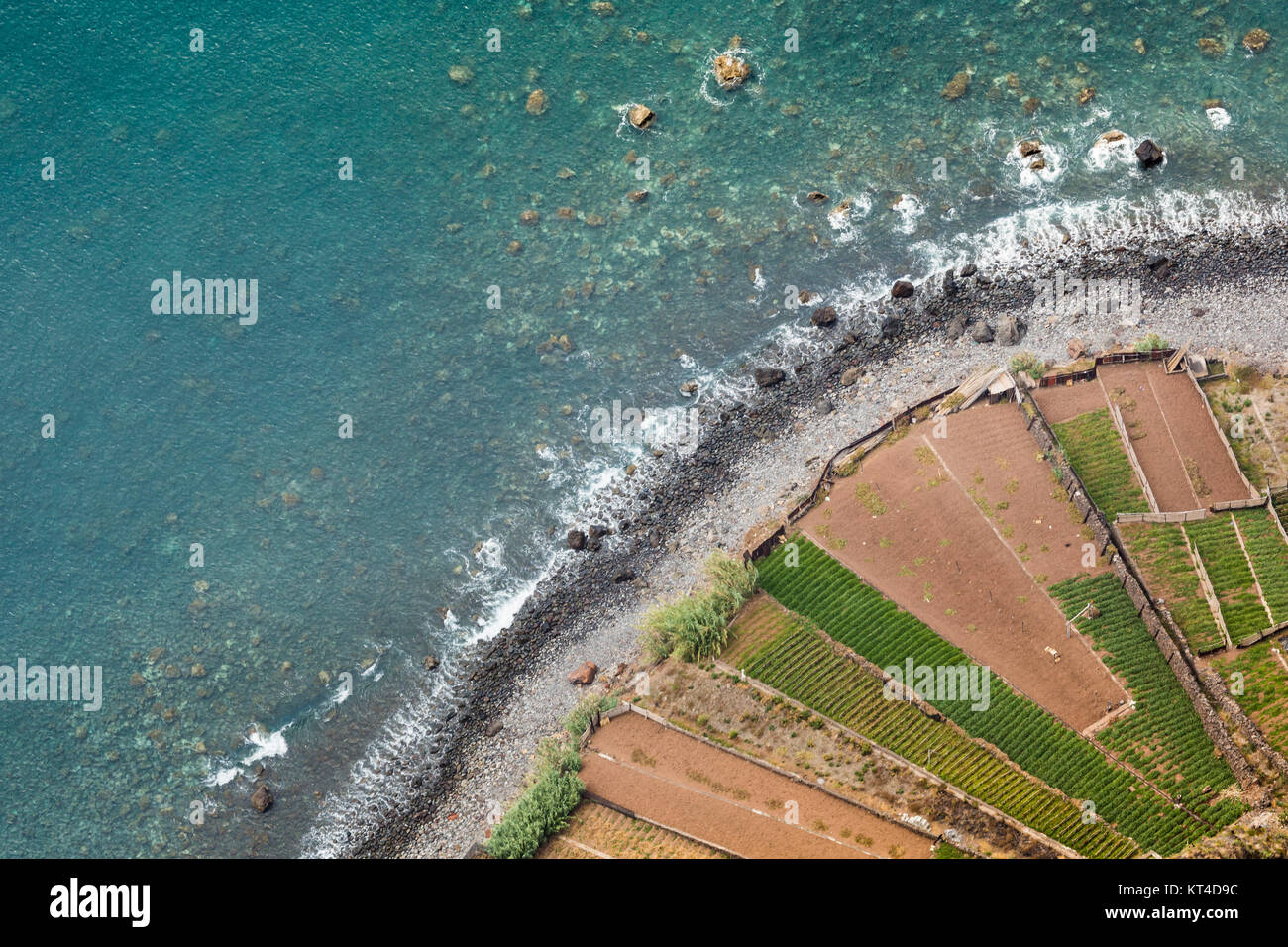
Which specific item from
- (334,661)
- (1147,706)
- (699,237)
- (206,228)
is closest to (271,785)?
(334,661)

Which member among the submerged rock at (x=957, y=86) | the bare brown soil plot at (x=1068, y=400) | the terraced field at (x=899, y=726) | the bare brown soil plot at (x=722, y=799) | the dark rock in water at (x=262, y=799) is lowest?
Result: the dark rock in water at (x=262, y=799)

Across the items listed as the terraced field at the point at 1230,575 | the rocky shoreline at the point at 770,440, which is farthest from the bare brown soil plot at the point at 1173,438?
the rocky shoreline at the point at 770,440

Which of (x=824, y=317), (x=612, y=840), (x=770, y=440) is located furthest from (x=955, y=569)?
(x=612, y=840)

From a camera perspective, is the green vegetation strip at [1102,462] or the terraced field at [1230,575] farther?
the green vegetation strip at [1102,462]

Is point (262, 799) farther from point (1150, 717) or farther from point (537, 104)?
point (1150, 717)

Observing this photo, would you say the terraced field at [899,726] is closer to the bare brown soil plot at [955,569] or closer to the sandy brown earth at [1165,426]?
the bare brown soil plot at [955,569]

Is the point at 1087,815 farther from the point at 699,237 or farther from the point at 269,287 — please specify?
the point at 269,287

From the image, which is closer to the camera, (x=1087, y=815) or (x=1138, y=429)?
(x=1087, y=815)
